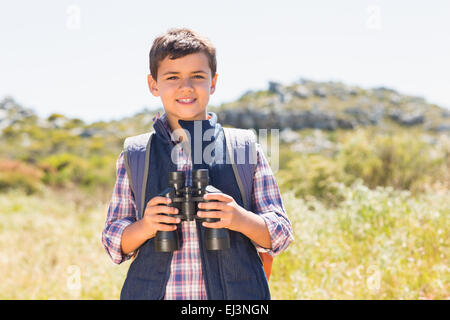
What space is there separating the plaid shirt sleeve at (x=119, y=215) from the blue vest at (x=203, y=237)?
0.06 meters

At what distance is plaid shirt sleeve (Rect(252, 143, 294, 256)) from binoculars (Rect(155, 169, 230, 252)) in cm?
22

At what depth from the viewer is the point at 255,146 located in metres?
1.92

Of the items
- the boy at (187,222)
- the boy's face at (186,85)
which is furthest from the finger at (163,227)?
the boy's face at (186,85)

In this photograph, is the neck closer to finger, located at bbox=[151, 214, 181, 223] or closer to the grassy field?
finger, located at bbox=[151, 214, 181, 223]

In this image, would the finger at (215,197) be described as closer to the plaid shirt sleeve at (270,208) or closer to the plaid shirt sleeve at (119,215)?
the plaid shirt sleeve at (270,208)

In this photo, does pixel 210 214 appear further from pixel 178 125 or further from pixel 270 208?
pixel 178 125

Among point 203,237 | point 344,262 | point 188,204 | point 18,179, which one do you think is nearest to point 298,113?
point 18,179

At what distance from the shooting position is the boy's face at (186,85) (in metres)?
1.90

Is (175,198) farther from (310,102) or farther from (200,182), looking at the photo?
(310,102)

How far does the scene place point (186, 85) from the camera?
6.17ft

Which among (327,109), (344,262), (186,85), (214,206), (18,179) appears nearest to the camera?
(214,206)

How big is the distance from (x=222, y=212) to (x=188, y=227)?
281mm

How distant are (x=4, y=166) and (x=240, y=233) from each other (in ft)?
62.5

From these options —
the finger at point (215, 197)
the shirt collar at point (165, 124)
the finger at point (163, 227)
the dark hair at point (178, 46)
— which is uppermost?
the dark hair at point (178, 46)
